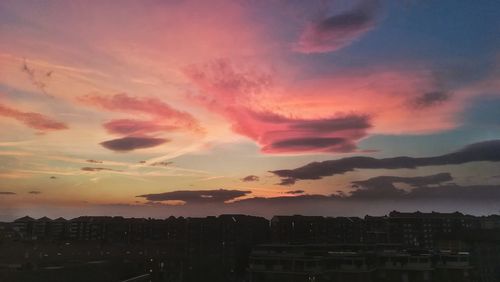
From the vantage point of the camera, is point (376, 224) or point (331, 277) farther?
point (376, 224)

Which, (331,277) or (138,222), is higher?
(138,222)

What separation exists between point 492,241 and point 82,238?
6742cm

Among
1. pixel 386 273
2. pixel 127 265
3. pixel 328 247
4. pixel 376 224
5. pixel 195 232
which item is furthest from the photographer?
pixel 376 224

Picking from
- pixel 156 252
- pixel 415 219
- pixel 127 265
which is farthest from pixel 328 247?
pixel 415 219

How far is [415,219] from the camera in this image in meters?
85.2

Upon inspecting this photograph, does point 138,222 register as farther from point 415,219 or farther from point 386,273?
point 415,219

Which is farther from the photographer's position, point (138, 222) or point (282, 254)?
point (138, 222)

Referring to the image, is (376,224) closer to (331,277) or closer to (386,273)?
(386,273)

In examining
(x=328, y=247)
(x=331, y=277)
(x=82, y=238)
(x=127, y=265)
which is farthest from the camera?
(x=82, y=238)

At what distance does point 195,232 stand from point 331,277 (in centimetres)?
2906

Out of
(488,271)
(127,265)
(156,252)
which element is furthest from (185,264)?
(488,271)

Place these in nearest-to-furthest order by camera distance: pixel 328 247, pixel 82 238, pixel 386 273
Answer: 1. pixel 386 273
2. pixel 328 247
3. pixel 82 238

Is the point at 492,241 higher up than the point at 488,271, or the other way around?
the point at 492,241

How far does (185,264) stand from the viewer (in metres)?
51.3
